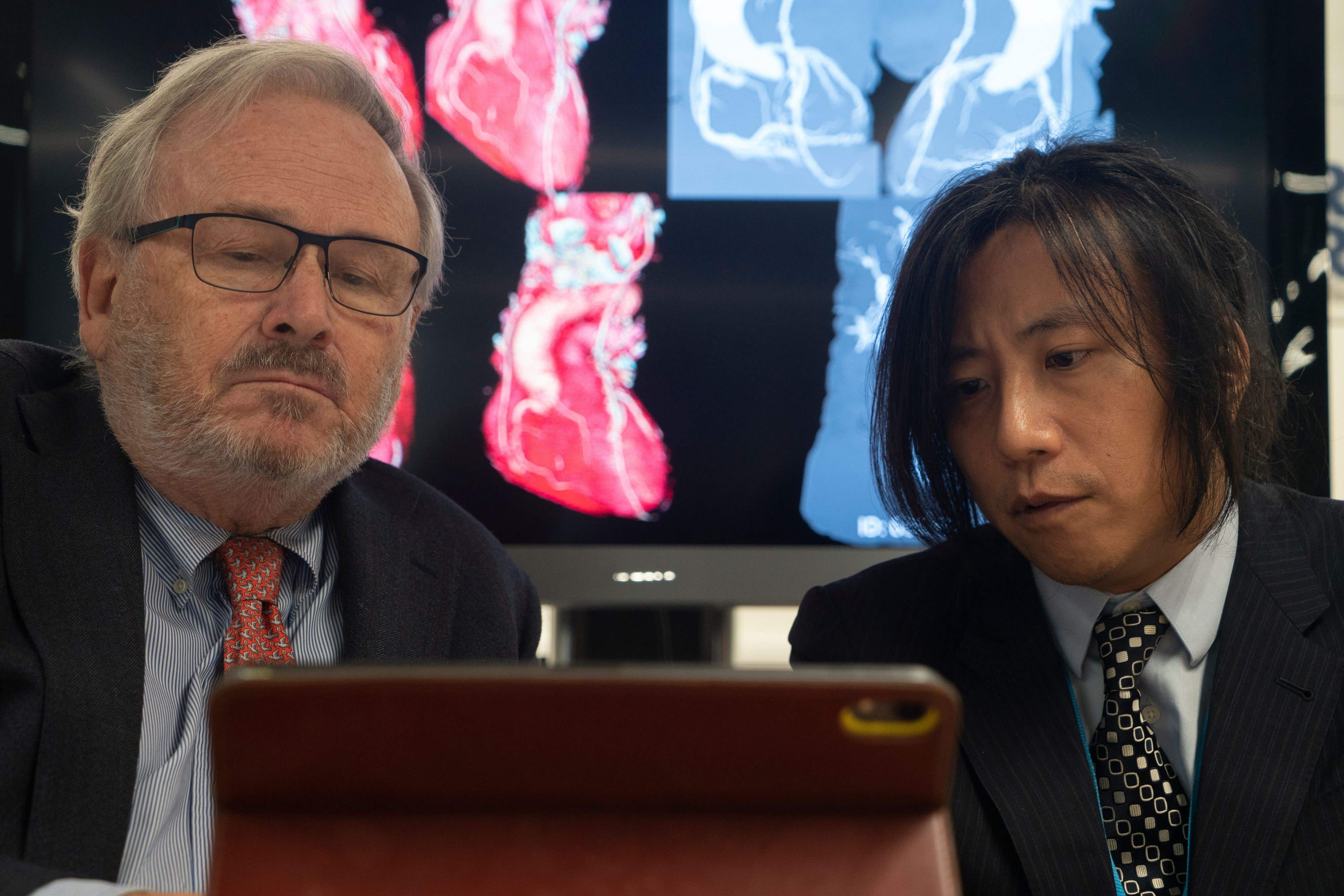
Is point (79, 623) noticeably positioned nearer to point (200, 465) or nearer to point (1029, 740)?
point (200, 465)

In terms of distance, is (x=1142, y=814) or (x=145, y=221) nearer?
(x=1142, y=814)

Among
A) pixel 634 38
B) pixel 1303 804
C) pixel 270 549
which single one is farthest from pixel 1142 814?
pixel 634 38

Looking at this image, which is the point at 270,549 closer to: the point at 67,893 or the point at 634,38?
the point at 67,893

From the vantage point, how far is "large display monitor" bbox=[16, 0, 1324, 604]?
191 cm

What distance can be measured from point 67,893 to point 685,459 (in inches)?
52.1

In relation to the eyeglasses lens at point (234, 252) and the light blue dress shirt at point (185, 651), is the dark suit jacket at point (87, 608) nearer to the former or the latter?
the light blue dress shirt at point (185, 651)

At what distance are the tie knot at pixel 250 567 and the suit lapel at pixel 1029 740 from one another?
90 centimetres

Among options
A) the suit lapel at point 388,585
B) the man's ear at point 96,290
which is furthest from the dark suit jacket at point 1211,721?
the man's ear at point 96,290

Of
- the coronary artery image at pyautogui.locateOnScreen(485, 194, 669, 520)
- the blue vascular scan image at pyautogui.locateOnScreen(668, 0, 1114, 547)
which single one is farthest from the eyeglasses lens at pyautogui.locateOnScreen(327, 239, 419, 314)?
the blue vascular scan image at pyautogui.locateOnScreen(668, 0, 1114, 547)

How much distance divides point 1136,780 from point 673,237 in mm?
1296

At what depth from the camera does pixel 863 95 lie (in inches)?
77.5

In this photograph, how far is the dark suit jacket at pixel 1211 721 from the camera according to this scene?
1017mm

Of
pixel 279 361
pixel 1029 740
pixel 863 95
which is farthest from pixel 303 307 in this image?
pixel 863 95

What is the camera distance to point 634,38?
1966 mm
